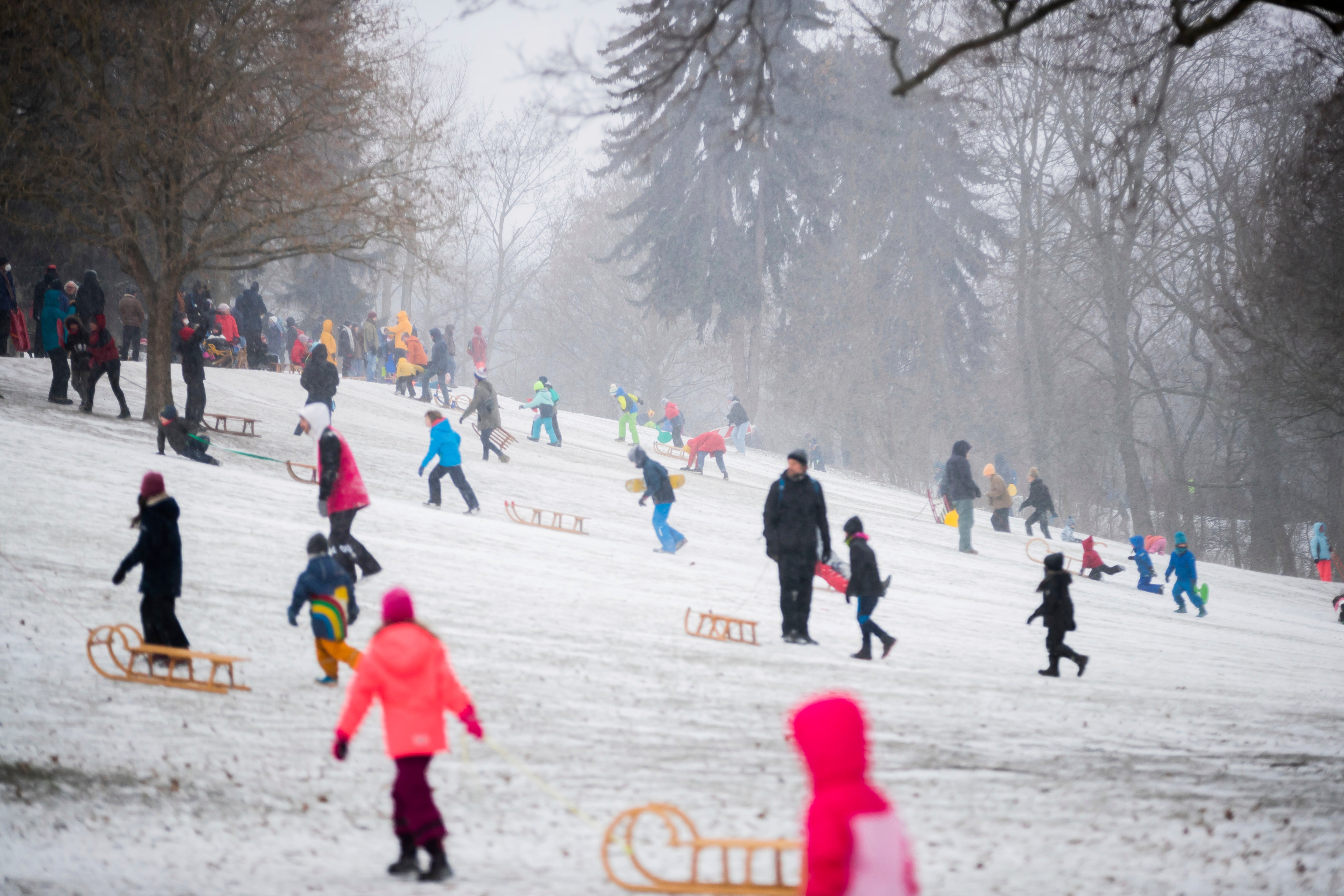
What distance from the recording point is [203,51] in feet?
52.2

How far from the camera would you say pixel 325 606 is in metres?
6.68

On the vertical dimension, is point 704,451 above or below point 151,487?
above

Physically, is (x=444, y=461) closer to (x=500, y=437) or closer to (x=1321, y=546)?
(x=500, y=437)

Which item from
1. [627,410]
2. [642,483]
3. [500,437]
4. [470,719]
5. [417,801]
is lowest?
[417,801]

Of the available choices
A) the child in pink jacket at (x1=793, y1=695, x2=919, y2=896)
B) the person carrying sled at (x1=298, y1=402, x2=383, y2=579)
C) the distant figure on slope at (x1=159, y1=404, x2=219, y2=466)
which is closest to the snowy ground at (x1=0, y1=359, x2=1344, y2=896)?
the distant figure on slope at (x1=159, y1=404, x2=219, y2=466)

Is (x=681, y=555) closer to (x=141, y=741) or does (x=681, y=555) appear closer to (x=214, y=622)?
(x=214, y=622)

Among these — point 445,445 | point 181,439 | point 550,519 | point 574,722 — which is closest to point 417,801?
point 574,722

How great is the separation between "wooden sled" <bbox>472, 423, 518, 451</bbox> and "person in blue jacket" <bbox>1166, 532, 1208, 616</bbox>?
39.5ft

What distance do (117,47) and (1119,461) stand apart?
1751 inches

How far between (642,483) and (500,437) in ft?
22.1

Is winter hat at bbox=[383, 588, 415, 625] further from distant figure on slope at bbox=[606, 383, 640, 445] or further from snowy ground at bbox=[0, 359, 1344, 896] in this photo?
distant figure on slope at bbox=[606, 383, 640, 445]

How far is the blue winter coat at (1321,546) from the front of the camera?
25125 mm

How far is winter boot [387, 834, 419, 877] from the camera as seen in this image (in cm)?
441

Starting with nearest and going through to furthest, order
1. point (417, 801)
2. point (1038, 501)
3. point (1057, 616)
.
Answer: point (417, 801) < point (1057, 616) < point (1038, 501)
